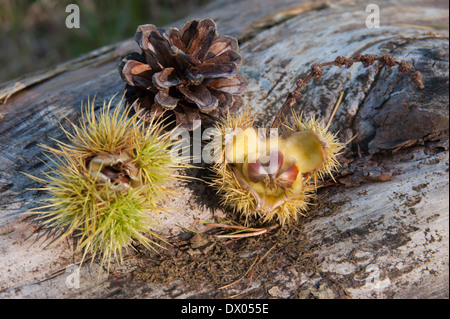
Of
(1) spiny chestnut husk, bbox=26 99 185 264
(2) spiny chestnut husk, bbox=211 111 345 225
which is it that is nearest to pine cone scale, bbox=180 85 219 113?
(2) spiny chestnut husk, bbox=211 111 345 225

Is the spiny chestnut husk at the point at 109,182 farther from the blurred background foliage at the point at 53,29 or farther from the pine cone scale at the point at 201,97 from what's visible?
the blurred background foliage at the point at 53,29

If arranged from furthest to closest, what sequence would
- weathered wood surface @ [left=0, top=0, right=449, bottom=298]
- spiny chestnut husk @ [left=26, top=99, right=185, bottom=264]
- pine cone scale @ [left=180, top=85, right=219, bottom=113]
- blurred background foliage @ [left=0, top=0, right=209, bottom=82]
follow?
blurred background foliage @ [left=0, top=0, right=209, bottom=82] < pine cone scale @ [left=180, top=85, right=219, bottom=113] < weathered wood surface @ [left=0, top=0, right=449, bottom=298] < spiny chestnut husk @ [left=26, top=99, right=185, bottom=264]

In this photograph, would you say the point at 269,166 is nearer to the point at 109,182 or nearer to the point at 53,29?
the point at 109,182

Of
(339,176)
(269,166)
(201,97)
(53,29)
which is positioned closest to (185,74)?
(201,97)

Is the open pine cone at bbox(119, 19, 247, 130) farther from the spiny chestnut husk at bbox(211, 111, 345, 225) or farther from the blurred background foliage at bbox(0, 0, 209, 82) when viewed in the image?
the blurred background foliage at bbox(0, 0, 209, 82)

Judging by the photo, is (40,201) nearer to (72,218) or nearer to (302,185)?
(72,218)
